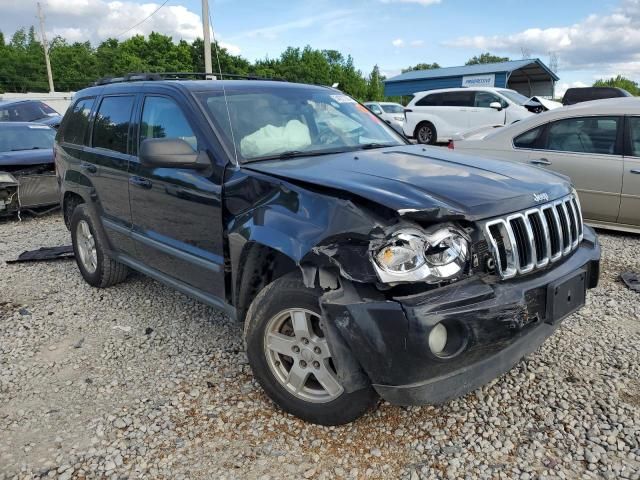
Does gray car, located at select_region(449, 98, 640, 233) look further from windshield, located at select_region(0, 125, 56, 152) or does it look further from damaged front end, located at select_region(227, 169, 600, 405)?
windshield, located at select_region(0, 125, 56, 152)

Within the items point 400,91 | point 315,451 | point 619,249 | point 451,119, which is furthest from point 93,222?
point 400,91

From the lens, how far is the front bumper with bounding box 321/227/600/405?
7.29 feet

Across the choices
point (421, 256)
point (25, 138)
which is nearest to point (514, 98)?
point (25, 138)

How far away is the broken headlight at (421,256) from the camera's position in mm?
2297

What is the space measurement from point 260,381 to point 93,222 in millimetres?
2528

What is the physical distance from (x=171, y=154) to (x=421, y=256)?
1598mm

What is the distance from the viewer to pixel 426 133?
1653 cm

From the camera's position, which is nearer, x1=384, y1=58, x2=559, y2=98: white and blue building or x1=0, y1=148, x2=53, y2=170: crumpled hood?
x1=0, y1=148, x2=53, y2=170: crumpled hood

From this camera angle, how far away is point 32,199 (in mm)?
8070

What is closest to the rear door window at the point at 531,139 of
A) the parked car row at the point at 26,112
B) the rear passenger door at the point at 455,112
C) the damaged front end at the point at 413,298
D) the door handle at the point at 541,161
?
the door handle at the point at 541,161

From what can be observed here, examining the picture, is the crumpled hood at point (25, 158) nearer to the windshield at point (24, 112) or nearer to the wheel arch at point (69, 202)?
the wheel arch at point (69, 202)

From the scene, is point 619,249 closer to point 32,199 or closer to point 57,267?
point 57,267

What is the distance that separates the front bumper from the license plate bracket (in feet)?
0.24

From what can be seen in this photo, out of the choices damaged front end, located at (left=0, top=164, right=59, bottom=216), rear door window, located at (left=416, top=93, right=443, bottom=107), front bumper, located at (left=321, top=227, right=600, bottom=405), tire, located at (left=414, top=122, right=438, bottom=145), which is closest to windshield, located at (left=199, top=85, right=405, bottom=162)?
front bumper, located at (left=321, top=227, right=600, bottom=405)
